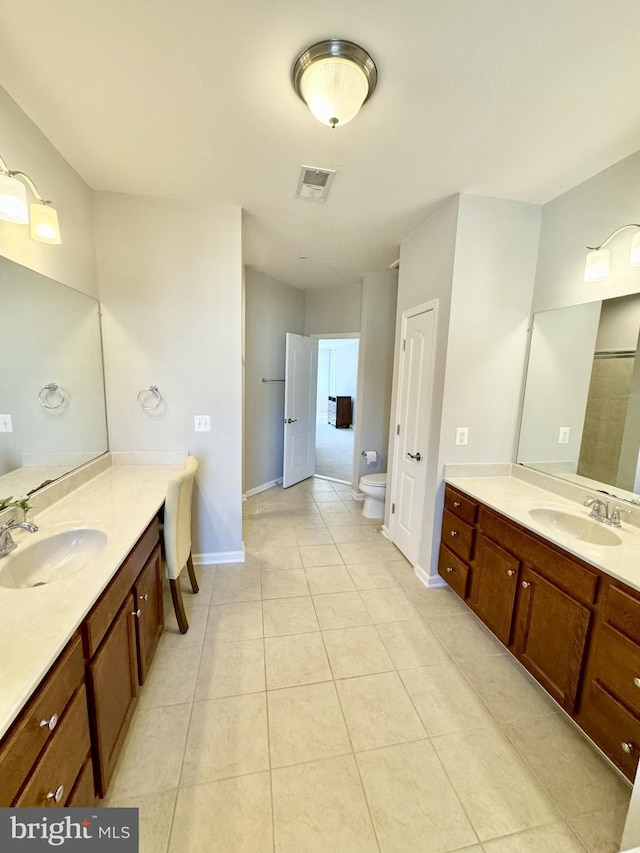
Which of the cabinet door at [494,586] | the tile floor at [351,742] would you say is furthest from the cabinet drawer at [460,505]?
the tile floor at [351,742]

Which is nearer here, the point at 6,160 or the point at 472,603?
the point at 6,160

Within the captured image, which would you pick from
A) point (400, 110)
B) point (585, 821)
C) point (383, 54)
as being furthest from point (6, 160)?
point (585, 821)

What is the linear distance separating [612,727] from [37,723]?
6.16 feet

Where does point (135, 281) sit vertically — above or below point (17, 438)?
above

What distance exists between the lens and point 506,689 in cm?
170

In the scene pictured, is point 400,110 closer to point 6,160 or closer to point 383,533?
point 6,160

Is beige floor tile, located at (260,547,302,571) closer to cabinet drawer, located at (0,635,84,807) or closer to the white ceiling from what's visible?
cabinet drawer, located at (0,635,84,807)

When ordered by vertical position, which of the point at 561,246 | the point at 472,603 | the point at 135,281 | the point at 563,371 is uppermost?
the point at 561,246

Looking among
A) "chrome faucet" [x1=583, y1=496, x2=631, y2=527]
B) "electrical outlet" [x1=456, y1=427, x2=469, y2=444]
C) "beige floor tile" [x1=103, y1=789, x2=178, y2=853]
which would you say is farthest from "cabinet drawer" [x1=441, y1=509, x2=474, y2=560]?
"beige floor tile" [x1=103, y1=789, x2=178, y2=853]

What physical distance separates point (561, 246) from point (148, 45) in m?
2.32

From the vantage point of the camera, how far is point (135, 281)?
2.35 m

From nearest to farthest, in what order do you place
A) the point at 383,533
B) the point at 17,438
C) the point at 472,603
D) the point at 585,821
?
the point at 585,821 < the point at 17,438 < the point at 472,603 < the point at 383,533

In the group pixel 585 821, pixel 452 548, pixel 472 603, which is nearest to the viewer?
pixel 585 821

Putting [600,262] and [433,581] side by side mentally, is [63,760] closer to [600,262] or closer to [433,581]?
[433,581]
